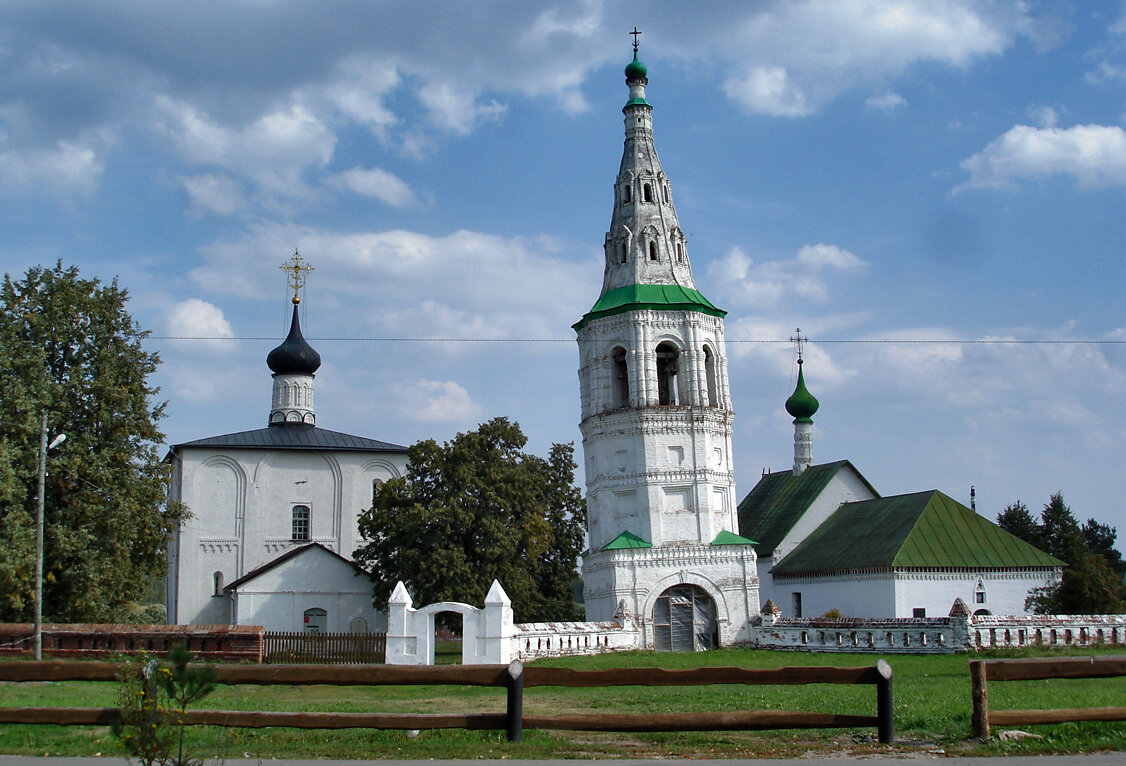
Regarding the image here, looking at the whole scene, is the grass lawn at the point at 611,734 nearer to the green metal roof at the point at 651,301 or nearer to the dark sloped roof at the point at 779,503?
the green metal roof at the point at 651,301

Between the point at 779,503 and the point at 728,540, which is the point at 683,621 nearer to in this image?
the point at 728,540

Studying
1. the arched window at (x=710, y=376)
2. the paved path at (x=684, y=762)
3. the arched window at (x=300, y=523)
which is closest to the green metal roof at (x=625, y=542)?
the arched window at (x=710, y=376)

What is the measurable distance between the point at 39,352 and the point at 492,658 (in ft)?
48.2

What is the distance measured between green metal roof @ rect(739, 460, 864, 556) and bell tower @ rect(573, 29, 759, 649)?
5527 mm

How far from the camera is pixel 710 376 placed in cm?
3734

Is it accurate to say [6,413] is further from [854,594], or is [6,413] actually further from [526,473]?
[854,594]

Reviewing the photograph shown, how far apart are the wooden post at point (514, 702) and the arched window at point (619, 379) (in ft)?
89.4

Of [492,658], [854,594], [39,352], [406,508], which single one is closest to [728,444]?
[854,594]

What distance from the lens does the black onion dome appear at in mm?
50281

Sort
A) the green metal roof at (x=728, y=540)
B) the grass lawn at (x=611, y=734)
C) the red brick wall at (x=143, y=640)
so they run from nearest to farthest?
the grass lawn at (x=611, y=734), the red brick wall at (x=143, y=640), the green metal roof at (x=728, y=540)

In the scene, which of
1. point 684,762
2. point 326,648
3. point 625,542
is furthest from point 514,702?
point 625,542

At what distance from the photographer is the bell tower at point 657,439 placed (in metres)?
34.8

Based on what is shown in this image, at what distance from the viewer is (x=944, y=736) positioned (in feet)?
33.5

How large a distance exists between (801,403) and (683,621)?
17610mm
